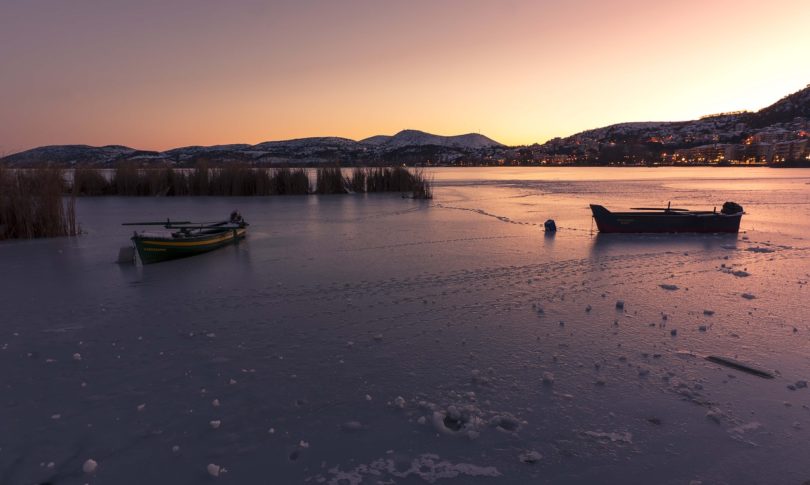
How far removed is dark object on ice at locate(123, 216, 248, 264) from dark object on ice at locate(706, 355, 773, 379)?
11162mm

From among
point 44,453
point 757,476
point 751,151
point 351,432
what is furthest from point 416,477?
point 751,151

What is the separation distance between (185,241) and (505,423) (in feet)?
32.8

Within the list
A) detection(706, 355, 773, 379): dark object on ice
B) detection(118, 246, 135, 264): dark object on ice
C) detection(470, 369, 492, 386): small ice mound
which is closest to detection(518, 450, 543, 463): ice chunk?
detection(470, 369, 492, 386): small ice mound

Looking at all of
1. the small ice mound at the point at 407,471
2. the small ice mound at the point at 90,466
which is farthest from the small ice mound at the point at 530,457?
the small ice mound at the point at 90,466

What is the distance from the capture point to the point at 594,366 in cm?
520

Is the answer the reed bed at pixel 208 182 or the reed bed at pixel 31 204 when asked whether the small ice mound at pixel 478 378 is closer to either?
the reed bed at pixel 31 204

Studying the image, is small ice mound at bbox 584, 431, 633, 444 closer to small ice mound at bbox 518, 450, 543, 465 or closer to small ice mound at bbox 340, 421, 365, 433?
small ice mound at bbox 518, 450, 543, 465

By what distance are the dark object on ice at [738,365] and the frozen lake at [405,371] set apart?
4.4 inches

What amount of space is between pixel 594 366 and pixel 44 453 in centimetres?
547

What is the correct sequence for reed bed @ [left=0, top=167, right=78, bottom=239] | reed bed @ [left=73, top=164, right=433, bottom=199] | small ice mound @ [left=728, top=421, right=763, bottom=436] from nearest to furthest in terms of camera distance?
small ice mound @ [left=728, top=421, right=763, bottom=436], reed bed @ [left=0, top=167, right=78, bottom=239], reed bed @ [left=73, top=164, right=433, bottom=199]

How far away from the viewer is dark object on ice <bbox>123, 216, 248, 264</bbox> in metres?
10.6

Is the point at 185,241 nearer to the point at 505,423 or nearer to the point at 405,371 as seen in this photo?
the point at 405,371

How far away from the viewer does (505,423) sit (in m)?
4.11

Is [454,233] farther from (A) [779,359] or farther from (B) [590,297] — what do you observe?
(A) [779,359]
